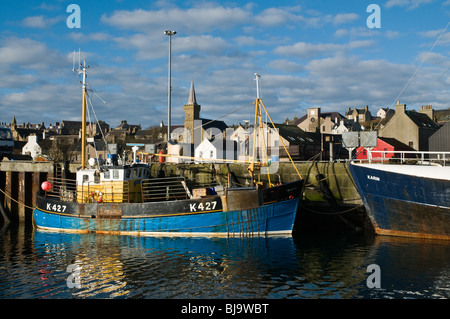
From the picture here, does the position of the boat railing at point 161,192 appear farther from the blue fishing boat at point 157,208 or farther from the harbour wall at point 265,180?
the harbour wall at point 265,180

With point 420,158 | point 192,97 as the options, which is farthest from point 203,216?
point 192,97

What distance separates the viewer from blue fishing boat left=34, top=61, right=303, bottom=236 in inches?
915

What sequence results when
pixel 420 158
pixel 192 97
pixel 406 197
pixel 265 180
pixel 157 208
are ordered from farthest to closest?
pixel 192 97 → pixel 420 158 → pixel 265 180 → pixel 157 208 → pixel 406 197

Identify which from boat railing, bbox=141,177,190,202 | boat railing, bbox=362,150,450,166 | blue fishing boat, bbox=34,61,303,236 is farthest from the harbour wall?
boat railing, bbox=141,177,190,202

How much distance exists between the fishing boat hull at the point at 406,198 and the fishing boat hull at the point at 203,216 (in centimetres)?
424

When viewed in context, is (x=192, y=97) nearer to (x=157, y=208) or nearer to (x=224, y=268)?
(x=157, y=208)

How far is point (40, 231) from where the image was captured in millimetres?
27359

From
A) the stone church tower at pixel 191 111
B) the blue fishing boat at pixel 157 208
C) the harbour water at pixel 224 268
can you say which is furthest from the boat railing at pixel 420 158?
the stone church tower at pixel 191 111

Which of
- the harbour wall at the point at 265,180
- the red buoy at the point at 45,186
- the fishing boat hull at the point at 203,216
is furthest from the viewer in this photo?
the red buoy at the point at 45,186

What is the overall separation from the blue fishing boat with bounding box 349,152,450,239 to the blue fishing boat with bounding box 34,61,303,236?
13.9 ft

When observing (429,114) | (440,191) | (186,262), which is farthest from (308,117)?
(186,262)

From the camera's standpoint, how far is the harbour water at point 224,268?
13930mm

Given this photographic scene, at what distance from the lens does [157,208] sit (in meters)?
24.3

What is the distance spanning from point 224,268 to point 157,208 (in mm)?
8574
